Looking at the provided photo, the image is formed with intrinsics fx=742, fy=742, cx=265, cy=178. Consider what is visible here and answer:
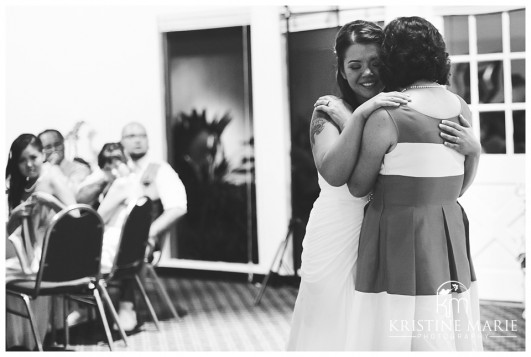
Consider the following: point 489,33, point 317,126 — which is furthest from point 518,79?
point 317,126

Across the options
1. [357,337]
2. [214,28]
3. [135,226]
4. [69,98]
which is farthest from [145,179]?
[357,337]

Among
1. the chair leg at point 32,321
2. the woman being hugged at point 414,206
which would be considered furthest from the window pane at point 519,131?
the chair leg at point 32,321

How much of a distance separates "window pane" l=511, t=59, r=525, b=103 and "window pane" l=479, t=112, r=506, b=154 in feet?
0.73

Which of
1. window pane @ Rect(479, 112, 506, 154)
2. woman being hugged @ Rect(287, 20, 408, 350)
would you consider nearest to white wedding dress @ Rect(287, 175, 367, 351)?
woman being hugged @ Rect(287, 20, 408, 350)

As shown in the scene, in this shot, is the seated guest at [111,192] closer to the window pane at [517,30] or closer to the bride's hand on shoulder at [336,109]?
the bride's hand on shoulder at [336,109]

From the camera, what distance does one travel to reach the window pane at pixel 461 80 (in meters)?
4.04

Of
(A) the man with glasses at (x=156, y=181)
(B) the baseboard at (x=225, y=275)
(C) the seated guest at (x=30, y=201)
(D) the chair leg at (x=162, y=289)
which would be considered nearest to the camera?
(C) the seated guest at (x=30, y=201)

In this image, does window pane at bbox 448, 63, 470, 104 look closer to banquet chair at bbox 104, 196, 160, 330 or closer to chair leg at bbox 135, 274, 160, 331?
banquet chair at bbox 104, 196, 160, 330

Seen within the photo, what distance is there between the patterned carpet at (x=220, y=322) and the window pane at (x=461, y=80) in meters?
1.17

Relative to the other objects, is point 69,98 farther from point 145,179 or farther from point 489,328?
point 489,328

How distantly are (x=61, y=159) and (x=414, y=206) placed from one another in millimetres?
1835

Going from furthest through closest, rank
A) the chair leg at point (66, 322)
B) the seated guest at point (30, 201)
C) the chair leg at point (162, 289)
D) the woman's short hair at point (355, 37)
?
the chair leg at point (162, 289) < the chair leg at point (66, 322) < the seated guest at point (30, 201) < the woman's short hair at point (355, 37)

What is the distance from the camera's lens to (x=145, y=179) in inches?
151

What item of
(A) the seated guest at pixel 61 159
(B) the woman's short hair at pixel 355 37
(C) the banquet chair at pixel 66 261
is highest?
(B) the woman's short hair at pixel 355 37
